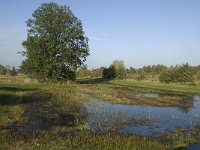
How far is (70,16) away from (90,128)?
4760 centimetres

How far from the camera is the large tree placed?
6203 cm

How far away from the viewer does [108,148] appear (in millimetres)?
14648

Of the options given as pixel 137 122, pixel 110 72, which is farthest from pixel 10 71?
pixel 137 122

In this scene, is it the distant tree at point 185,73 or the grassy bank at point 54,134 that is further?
the distant tree at point 185,73

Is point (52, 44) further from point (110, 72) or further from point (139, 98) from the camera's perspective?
point (110, 72)

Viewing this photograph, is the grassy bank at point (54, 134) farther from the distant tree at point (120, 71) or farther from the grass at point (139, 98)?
the distant tree at point (120, 71)

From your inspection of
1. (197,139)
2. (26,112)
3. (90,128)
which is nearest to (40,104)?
(26,112)

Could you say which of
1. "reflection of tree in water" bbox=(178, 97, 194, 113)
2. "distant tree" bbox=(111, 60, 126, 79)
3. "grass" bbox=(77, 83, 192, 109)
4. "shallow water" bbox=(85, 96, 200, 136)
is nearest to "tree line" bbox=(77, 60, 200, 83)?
"distant tree" bbox=(111, 60, 126, 79)

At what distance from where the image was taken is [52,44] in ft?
203

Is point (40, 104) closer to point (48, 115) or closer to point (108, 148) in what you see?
point (48, 115)

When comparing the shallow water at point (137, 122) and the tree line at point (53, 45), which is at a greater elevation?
the tree line at point (53, 45)

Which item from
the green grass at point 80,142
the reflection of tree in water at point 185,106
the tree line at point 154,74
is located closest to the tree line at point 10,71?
the tree line at point 154,74

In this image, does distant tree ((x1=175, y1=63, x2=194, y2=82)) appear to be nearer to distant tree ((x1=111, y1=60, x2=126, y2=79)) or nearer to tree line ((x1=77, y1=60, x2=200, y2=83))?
tree line ((x1=77, y1=60, x2=200, y2=83))

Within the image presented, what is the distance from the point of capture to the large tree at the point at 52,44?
62.0 m
